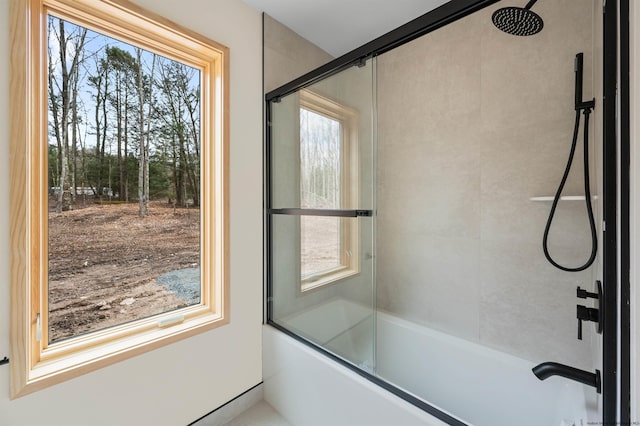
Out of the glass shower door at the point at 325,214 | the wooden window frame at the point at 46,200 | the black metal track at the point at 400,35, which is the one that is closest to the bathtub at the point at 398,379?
the glass shower door at the point at 325,214

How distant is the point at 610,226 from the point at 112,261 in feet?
6.12

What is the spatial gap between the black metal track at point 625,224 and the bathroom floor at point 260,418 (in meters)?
1.66

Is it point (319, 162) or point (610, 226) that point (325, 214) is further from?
point (610, 226)

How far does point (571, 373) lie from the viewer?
0.88m

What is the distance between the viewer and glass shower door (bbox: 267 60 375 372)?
1.46m

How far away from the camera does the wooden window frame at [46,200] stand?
1038mm

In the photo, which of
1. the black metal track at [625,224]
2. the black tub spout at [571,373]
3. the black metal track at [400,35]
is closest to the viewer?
the black metal track at [625,224]

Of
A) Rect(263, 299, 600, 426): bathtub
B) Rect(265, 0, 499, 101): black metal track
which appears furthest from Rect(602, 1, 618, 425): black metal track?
Rect(263, 299, 600, 426): bathtub

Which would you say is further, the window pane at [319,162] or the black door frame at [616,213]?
the window pane at [319,162]

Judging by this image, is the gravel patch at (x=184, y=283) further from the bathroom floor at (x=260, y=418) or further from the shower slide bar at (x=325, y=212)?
the bathroom floor at (x=260, y=418)

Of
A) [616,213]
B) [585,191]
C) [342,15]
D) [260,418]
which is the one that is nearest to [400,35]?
[342,15]

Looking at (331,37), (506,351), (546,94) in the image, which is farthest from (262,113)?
(506,351)

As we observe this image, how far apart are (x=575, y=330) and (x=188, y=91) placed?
2.50 m

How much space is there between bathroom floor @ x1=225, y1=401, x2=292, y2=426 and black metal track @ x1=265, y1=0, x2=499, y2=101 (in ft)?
6.69
